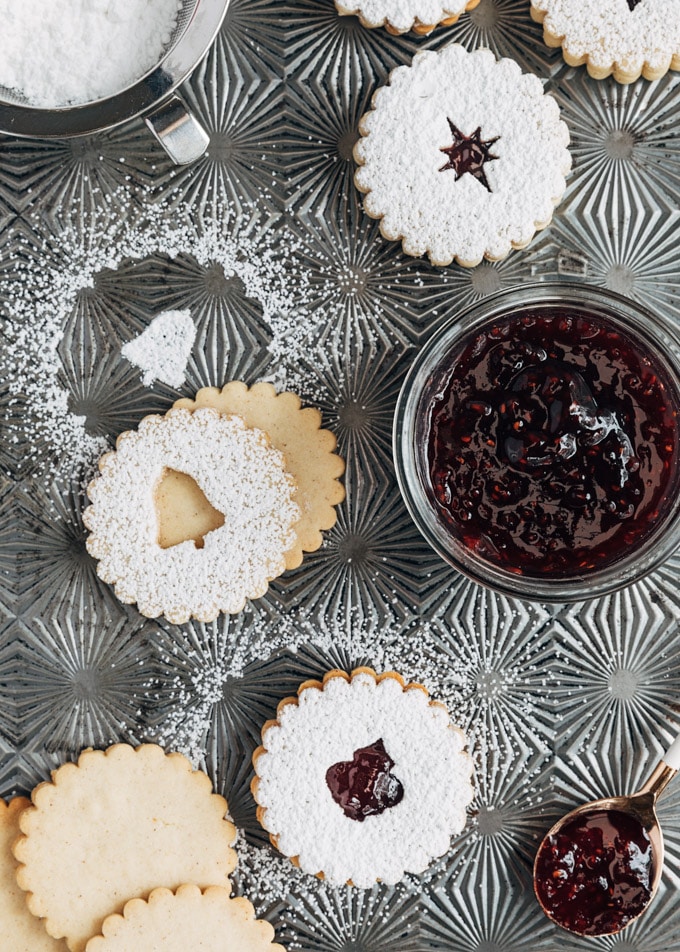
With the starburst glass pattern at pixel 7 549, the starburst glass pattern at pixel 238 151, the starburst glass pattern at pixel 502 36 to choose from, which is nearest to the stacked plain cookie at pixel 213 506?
the starburst glass pattern at pixel 7 549

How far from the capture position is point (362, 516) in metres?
1.43

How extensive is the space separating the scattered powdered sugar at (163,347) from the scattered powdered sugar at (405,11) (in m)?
0.59

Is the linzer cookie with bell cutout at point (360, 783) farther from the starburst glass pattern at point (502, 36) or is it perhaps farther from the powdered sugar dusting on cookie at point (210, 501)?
the starburst glass pattern at point (502, 36)

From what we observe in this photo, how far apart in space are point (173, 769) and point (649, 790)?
2.69 ft

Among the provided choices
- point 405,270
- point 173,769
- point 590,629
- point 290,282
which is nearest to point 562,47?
point 405,270

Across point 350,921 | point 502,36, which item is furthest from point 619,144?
point 350,921

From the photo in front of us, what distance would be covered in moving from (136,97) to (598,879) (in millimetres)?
1477

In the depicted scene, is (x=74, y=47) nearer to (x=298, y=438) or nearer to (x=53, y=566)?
(x=298, y=438)

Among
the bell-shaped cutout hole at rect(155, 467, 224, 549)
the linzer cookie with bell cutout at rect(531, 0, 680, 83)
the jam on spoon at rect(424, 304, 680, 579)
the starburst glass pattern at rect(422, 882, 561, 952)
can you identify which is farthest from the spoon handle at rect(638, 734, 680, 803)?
the linzer cookie with bell cutout at rect(531, 0, 680, 83)

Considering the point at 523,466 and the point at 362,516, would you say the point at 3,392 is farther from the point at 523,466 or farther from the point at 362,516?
the point at 523,466

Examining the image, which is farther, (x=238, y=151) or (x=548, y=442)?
(x=238, y=151)

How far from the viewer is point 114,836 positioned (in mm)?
1393

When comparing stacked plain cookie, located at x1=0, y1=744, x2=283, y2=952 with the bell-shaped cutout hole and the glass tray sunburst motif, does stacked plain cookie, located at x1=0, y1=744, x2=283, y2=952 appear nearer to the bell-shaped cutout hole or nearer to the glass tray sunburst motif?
the glass tray sunburst motif

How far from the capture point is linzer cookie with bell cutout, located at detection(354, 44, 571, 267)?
135cm
